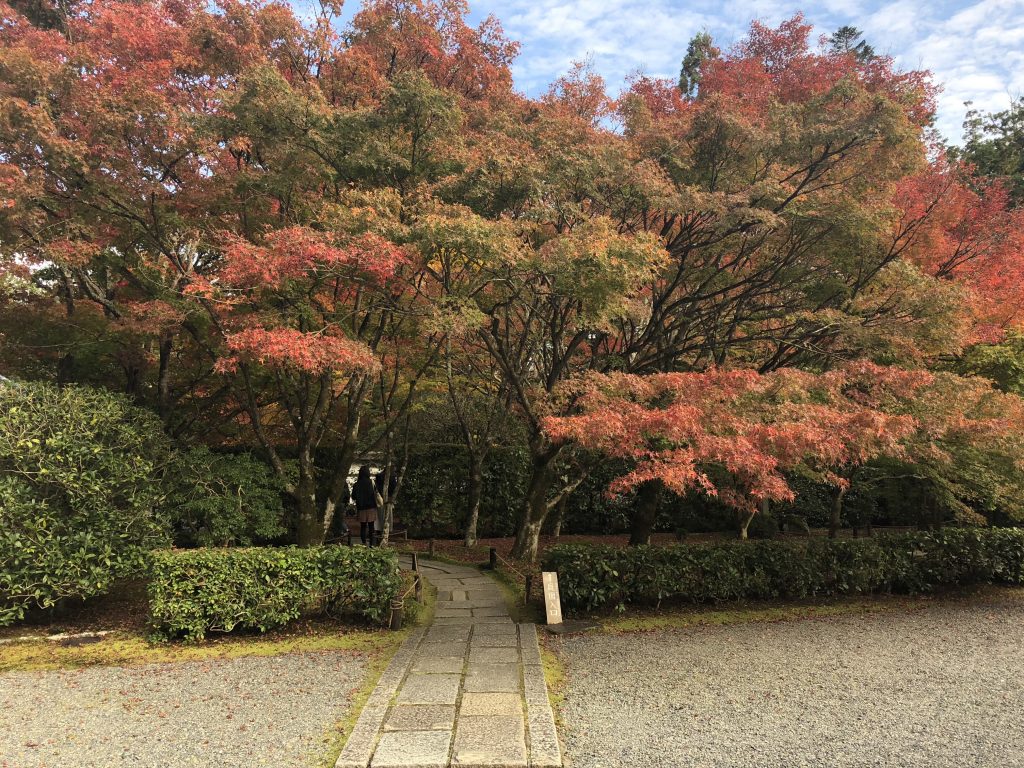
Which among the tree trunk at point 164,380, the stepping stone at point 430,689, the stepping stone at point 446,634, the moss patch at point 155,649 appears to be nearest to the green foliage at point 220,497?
the moss patch at point 155,649

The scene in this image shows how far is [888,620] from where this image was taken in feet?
22.5

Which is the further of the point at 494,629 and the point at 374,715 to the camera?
the point at 494,629

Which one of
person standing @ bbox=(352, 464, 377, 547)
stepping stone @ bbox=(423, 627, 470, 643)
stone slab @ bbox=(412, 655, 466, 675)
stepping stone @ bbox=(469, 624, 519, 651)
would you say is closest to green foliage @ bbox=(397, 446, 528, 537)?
person standing @ bbox=(352, 464, 377, 547)

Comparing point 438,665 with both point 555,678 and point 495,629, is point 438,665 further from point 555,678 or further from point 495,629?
point 495,629

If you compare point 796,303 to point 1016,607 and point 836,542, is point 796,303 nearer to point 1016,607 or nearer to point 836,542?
point 836,542

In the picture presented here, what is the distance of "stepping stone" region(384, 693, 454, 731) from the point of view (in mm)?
3969

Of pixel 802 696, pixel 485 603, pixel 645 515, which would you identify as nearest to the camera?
pixel 802 696

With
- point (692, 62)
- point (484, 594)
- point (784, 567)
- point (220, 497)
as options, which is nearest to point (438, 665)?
point (484, 594)

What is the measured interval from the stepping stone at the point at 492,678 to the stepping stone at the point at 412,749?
0.82 meters

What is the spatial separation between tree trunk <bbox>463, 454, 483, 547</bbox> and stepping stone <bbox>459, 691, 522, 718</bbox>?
7175 millimetres

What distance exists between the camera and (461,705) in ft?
14.2

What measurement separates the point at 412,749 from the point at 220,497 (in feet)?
16.3

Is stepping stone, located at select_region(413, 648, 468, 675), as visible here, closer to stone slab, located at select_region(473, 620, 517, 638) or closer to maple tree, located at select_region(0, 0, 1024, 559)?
stone slab, located at select_region(473, 620, 517, 638)

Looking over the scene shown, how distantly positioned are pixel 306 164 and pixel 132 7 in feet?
12.6
